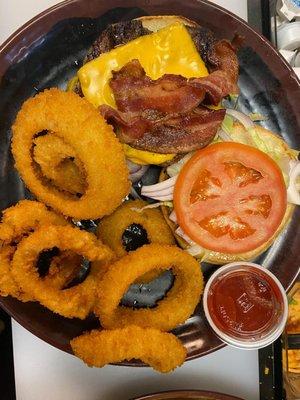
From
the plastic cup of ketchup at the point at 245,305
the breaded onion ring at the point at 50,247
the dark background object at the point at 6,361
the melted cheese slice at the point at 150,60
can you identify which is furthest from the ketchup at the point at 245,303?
the dark background object at the point at 6,361

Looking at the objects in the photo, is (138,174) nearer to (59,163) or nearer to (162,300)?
(59,163)

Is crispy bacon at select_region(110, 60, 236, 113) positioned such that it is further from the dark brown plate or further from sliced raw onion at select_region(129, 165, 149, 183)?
the dark brown plate

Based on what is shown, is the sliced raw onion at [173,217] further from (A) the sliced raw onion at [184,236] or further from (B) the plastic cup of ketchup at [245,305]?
(B) the plastic cup of ketchup at [245,305]

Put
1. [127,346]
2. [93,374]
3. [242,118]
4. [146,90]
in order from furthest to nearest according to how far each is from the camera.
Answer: [93,374], [242,118], [146,90], [127,346]

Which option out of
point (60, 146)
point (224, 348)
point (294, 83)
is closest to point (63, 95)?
point (60, 146)

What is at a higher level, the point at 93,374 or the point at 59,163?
the point at 59,163

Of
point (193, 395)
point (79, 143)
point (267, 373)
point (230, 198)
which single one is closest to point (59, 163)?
point (79, 143)

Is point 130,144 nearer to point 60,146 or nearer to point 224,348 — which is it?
point 60,146
